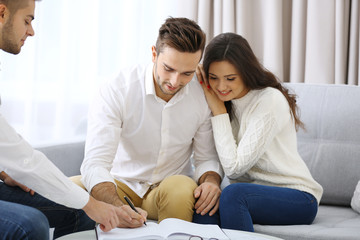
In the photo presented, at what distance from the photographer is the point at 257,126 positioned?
1796 mm

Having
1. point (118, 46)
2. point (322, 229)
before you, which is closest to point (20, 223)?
point (322, 229)

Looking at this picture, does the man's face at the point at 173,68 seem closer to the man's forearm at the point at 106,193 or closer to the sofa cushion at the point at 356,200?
the man's forearm at the point at 106,193

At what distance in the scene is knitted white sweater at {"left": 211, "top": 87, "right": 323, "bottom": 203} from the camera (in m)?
1.79

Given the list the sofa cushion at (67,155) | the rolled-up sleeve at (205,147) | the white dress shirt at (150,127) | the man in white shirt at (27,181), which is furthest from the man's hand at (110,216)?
the sofa cushion at (67,155)

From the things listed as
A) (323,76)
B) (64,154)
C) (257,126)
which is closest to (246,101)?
(257,126)

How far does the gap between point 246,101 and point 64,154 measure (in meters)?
0.80

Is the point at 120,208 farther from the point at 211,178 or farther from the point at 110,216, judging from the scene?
the point at 211,178

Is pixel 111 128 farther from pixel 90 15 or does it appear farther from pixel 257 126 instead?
pixel 90 15

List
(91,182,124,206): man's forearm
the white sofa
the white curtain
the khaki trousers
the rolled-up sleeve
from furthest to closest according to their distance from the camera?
the white curtain, the white sofa, the rolled-up sleeve, the khaki trousers, (91,182,124,206): man's forearm

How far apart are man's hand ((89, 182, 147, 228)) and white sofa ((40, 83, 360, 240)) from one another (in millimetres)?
441

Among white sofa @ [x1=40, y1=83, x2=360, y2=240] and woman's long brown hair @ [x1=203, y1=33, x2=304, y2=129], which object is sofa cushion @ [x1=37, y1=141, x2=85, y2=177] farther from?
woman's long brown hair @ [x1=203, y1=33, x2=304, y2=129]

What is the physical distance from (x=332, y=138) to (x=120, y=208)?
1164mm

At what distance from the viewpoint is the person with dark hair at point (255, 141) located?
1729 millimetres

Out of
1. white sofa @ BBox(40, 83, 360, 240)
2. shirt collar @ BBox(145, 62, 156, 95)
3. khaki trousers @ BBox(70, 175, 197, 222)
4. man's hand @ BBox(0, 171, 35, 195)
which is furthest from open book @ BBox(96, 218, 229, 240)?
white sofa @ BBox(40, 83, 360, 240)
